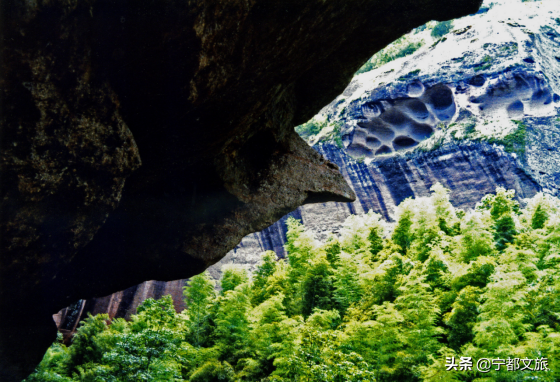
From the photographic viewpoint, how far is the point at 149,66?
3.72 meters

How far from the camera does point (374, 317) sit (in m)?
10.7

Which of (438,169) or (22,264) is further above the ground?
(438,169)

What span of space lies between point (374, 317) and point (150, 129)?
8423mm

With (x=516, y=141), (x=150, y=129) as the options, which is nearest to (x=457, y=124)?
(x=516, y=141)

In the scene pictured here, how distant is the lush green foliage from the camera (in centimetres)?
704

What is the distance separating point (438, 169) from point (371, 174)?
14.0ft

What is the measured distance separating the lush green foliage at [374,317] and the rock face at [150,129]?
7.15ft

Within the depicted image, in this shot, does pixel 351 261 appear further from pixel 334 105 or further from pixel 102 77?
pixel 334 105

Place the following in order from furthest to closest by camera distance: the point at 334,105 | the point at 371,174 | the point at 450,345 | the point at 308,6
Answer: the point at 334,105 < the point at 371,174 < the point at 450,345 < the point at 308,6

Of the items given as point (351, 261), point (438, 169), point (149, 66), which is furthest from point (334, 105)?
point (149, 66)

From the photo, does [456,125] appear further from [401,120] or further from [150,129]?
[150,129]

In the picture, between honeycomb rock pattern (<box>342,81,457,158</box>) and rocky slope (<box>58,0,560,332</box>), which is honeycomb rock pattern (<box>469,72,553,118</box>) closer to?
rocky slope (<box>58,0,560,332</box>)

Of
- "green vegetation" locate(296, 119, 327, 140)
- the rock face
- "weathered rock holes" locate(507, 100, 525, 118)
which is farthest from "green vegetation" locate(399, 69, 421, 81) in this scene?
the rock face

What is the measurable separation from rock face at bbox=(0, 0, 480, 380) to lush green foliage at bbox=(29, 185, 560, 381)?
2180 mm
